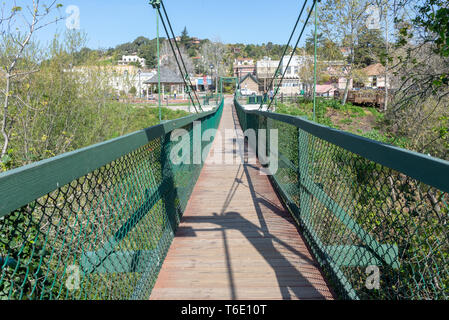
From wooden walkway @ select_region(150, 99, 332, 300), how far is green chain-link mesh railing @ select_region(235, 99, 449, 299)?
0.17 meters

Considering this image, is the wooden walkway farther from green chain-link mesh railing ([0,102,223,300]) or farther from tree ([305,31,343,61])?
tree ([305,31,343,61])

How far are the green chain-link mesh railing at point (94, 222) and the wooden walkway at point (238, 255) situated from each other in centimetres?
18

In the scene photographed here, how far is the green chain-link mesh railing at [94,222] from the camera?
1152 mm

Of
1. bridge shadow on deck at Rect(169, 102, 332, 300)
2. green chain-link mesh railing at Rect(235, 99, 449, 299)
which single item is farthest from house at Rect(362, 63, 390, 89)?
green chain-link mesh railing at Rect(235, 99, 449, 299)

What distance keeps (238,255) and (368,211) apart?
4.15 ft

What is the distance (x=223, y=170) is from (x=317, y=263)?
4141mm

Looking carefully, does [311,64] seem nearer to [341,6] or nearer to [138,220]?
[341,6]

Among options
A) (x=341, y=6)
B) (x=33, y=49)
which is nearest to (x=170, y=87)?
(x=341, y=6)

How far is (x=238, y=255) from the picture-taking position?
304cm

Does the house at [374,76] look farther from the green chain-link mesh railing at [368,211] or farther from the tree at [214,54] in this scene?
the tree at [214,54]

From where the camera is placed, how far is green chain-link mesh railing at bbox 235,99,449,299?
1435mm

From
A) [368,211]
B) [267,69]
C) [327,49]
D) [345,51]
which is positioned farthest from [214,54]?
[368,211]

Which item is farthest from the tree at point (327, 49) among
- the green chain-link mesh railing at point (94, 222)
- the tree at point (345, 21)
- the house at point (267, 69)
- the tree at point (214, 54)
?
the tree at point (214, 54)

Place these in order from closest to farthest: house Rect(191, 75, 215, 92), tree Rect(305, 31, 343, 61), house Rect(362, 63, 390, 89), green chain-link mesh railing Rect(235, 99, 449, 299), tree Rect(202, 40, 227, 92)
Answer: green chain-link mesh railing Rect(235, 99, 449, 299) < house Rect(362, 63, 390, 89) < tree Rect(305, 31, 343, 61) < house Rect(191, 75, 215, 92) < tree Rect(202, 40, 227, 92)
